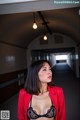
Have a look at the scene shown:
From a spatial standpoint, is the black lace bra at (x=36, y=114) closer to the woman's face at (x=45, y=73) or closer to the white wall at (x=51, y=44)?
the woman's face at (x=45, y=73)

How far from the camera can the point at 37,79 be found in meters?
2.12

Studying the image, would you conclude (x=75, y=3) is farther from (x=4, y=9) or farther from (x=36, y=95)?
(x=36, y=95)

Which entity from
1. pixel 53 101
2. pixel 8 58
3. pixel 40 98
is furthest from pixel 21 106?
pixel 8 58

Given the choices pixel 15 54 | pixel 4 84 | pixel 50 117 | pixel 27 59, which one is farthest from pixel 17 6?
pixel 27 59

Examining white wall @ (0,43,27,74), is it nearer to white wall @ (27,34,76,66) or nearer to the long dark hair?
white wall @ (27,34,76,66)

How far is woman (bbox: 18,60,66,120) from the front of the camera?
6.57 feet

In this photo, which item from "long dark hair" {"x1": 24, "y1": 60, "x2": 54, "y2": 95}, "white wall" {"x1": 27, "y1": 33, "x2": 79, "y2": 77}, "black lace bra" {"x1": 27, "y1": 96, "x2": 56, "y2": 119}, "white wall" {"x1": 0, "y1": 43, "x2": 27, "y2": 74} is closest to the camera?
"black lace bra" {"x1": 27, "y1": 96, "x2": 56, "y2": 119}

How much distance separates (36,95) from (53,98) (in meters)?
0.16

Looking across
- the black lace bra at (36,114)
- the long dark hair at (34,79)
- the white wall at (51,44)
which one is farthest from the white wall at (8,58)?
the black lace bra at (36,114)

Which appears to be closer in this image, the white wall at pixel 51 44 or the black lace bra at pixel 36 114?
the black lace bra at pixel 36 114

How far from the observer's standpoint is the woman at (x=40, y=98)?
2002 millimetres

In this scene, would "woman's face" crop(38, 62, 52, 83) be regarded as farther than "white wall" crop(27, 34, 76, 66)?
No

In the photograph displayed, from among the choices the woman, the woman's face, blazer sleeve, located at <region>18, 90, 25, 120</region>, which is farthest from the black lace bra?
the woman's face

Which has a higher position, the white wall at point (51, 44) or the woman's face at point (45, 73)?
the white wall at point (51, 44)
